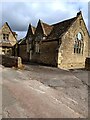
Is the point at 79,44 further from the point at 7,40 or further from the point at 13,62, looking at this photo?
the point at 7,40

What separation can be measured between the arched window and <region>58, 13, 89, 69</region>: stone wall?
66cm

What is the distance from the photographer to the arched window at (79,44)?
84.8ft

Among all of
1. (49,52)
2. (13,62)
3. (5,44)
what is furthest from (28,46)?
(13,62)

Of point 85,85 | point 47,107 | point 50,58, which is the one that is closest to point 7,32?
point 50,58

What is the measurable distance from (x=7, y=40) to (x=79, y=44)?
17939 mm

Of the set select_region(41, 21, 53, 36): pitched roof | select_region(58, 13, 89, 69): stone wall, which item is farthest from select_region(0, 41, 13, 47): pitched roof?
select_region(58, 13, 89, 69): stone wall

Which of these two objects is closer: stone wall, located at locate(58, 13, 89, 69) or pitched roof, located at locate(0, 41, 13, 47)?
stone wall, located at locate(58, 13, 89, 69)

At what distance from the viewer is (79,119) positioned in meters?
6.41

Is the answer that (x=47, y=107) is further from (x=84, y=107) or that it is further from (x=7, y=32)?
(x=7, y=32)

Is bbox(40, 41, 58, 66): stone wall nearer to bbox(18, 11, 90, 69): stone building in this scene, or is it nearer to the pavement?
bbox(18, 11, 90, 69): stone building

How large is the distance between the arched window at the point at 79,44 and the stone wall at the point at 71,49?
659mm

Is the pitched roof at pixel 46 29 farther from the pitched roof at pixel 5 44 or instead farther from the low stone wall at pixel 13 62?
the pitched roof at pixel 5 44

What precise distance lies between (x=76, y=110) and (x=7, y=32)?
32.8 metres

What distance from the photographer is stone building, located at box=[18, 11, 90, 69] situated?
76.5 feet
